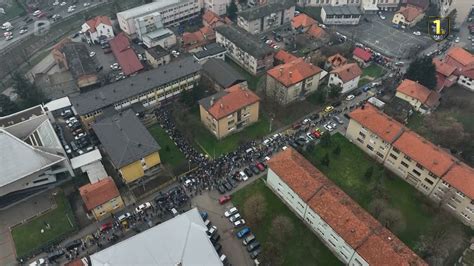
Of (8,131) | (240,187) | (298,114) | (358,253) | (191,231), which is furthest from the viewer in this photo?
(298,114)

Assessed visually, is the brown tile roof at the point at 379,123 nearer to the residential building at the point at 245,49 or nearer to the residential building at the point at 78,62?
the residential building at the point at 245,49

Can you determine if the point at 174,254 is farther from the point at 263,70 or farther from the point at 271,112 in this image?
the point at 263,70

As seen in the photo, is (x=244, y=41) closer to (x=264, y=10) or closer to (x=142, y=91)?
(x=264, y=10)

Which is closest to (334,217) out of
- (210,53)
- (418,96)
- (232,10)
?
(418,96)

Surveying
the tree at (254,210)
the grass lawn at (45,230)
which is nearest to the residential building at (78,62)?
the grass lawn at (45,230)

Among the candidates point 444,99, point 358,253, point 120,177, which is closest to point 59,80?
point 120,177

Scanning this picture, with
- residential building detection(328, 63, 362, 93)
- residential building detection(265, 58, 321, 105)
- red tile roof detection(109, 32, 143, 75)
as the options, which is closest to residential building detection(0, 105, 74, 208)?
red tile roof detection(109, 32, 143, 75)
